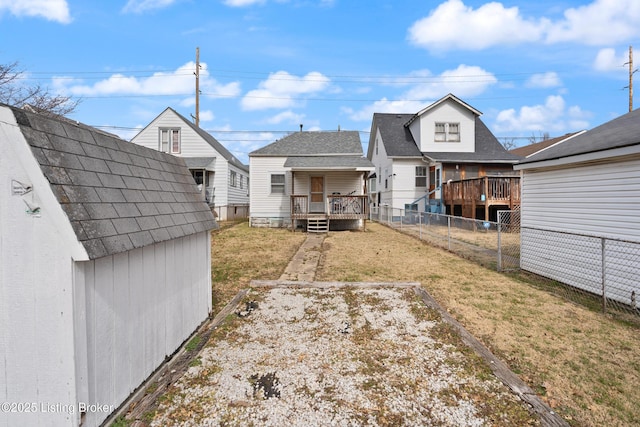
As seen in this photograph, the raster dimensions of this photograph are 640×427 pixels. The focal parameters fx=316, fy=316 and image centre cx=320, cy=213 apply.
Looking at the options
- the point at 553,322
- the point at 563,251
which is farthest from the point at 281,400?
the point at 563,251

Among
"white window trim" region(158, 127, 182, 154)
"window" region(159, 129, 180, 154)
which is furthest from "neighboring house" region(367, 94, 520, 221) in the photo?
"window" region(159, 129, 180, 154)

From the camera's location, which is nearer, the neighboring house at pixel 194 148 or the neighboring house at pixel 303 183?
the neighboring house at pixel 303 183

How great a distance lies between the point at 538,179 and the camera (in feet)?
26.3

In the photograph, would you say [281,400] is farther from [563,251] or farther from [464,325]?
[563,251]

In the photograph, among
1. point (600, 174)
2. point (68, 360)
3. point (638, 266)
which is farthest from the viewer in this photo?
point (600, 174)

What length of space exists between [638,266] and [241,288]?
23.6 ft

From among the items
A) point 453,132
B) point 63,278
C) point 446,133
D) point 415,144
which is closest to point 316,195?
point 415,144

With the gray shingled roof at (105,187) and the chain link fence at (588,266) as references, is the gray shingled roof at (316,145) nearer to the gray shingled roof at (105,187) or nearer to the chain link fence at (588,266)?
the chain link fence at (588,266)

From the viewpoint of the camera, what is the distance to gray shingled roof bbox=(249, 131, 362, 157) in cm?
1797

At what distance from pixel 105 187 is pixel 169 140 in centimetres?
2029

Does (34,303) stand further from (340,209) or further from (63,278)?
(340,209)

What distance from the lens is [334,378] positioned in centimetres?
328

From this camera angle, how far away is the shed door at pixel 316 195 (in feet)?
57.1

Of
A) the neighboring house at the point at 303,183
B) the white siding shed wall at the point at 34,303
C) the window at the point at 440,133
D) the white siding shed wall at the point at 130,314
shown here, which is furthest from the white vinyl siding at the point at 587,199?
the window at the point at 440,133
